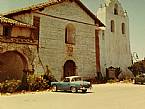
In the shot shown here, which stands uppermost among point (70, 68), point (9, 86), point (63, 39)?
point (63, 39)

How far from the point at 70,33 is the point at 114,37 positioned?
10446 mm

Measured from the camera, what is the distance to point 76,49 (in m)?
29.4

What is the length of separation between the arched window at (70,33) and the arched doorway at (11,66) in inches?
237

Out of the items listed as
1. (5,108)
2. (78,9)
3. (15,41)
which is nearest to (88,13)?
(78,9)

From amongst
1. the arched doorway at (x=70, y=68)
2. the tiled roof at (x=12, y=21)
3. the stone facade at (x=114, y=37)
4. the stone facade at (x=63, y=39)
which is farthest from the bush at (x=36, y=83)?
the stone facade at (x=114, y=37)

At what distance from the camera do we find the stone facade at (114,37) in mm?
36591

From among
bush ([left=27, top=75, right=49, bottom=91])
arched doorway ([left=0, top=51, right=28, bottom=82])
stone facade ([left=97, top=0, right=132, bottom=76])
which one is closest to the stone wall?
arched doorway ([left=0, top=51, right=28, bottom=82])

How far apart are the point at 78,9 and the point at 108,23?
8.37 meters

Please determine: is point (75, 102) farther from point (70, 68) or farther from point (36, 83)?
point (70, 68)

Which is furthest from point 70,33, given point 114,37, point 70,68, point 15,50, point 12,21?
point 114,37

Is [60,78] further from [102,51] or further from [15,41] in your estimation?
[102,51]

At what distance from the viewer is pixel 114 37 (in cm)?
3803

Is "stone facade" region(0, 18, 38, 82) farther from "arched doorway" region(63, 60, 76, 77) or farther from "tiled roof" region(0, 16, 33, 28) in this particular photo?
"arched doorway" region(63, 60, 76, 77)

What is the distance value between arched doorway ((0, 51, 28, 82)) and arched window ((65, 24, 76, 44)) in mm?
6026
